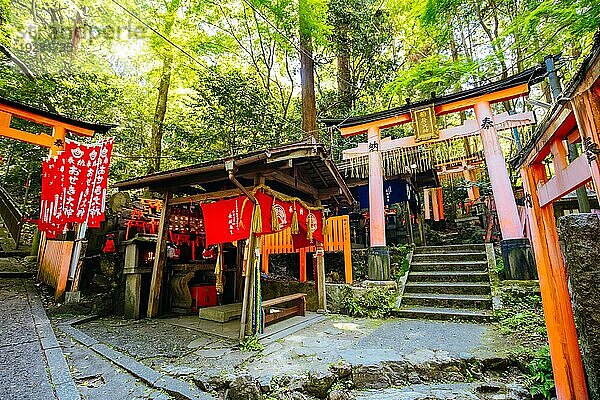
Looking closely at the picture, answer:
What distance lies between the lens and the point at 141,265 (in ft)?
29.1

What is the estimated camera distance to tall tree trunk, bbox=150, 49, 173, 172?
619 inches

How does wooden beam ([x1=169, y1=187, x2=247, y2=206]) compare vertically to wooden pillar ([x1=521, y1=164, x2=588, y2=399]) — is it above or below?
above

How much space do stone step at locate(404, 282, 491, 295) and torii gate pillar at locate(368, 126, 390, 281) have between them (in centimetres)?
86

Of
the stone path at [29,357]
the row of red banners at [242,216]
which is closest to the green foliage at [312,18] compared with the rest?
the row of red banners at [242,216]

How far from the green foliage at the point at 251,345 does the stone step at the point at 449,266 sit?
709 centimetres

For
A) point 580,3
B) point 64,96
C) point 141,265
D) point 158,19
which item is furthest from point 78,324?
point 158,19

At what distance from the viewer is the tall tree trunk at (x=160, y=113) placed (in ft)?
51.5

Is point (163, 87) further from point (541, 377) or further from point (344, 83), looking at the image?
point (541, 377)

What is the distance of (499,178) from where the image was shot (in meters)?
9.06

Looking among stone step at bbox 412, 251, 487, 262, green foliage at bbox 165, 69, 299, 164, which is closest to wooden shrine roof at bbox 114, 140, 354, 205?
stone step at bbox 412, 251, 487, 262

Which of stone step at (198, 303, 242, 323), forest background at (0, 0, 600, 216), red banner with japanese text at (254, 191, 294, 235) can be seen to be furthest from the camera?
forest background at (0, 0, 600, 216)

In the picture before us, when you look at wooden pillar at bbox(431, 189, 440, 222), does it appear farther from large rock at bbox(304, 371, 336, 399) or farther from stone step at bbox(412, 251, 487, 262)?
large rock at bbox(304, 371, 336, 399)

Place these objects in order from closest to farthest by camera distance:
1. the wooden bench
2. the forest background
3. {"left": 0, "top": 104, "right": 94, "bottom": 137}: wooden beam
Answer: the wooden bench < {"left": 0, "top": 104, "right": 94, "bottom": 137}: wooden beam < the forest background

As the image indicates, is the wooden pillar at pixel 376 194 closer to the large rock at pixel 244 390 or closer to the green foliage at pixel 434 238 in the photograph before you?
the green foliage at pixel 434 238
